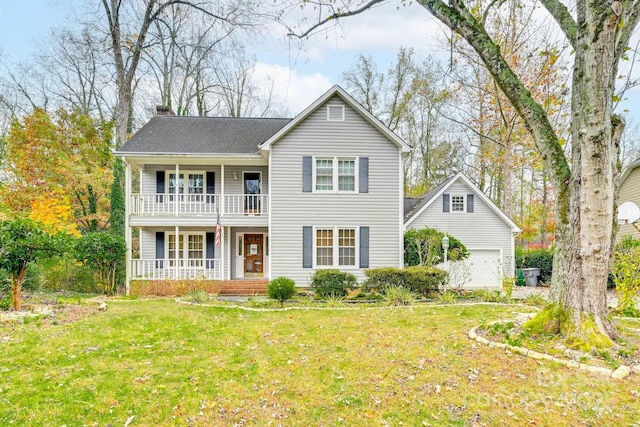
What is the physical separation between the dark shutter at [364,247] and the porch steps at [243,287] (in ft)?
12.6

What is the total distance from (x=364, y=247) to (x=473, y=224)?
17.9 feet

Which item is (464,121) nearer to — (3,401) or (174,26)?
(174,26)

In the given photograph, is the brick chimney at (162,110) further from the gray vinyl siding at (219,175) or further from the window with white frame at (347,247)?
the window with white frame at (347,247)

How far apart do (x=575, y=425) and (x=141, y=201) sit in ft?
46.6

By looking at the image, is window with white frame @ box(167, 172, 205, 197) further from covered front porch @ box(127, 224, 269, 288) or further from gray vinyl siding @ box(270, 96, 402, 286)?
gray vinyl siding @ box(270, 96, 402, 286)

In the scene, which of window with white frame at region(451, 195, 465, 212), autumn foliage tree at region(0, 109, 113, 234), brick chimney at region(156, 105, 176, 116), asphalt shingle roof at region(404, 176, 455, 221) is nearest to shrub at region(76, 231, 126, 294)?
autumn foliage tree at region(0, 109, 113, 234)

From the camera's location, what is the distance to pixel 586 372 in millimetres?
4316

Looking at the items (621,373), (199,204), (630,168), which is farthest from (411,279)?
(630,168)

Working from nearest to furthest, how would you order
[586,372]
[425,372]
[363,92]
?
[586,372] → [425,372] → [363,92]

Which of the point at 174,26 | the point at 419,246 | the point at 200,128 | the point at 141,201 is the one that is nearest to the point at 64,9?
the point at 174,26

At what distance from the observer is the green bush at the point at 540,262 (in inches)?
700

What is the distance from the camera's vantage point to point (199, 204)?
1415cm

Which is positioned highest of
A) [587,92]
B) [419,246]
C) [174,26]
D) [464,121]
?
[174,26]

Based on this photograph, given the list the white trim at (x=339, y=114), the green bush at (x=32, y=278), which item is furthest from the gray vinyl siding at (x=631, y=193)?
the green bush at (x=32, y=278)
